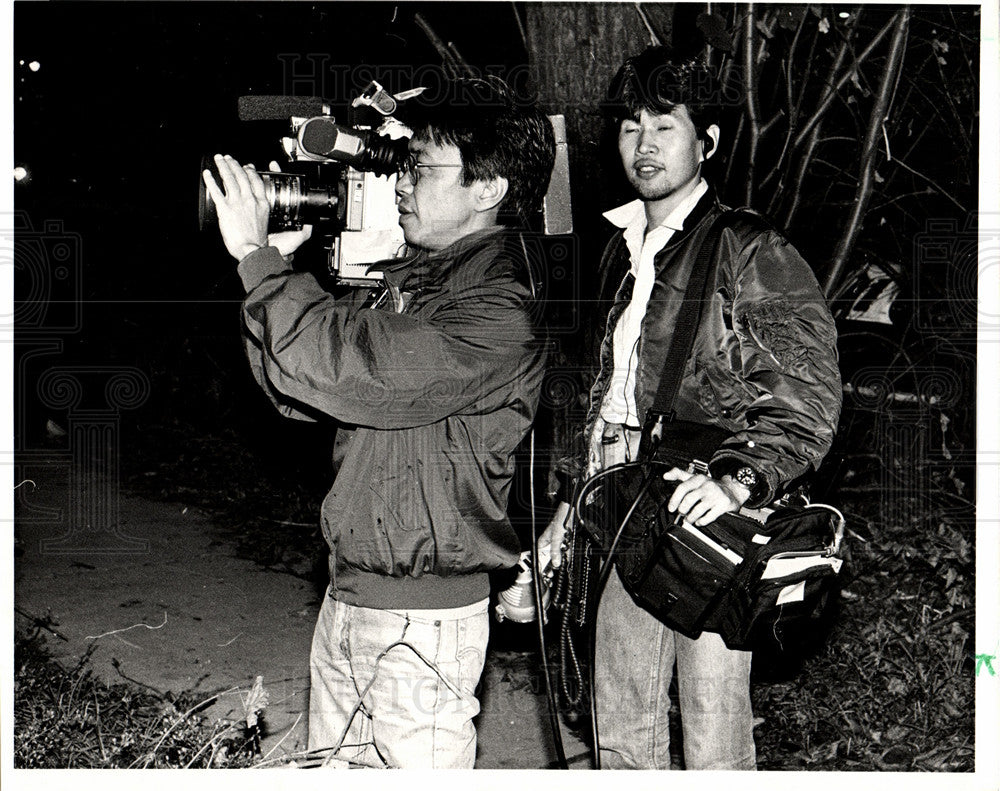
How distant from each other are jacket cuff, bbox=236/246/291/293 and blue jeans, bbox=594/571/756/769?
98cm

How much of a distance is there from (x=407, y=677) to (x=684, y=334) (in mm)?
880

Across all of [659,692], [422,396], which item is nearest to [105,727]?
[659,692]

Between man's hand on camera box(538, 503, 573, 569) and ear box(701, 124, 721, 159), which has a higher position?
ear box(701, 124, 721, 159)

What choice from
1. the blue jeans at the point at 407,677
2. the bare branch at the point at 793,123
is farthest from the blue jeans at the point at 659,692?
the bare branch at the point at 793,123

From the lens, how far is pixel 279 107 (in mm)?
2457

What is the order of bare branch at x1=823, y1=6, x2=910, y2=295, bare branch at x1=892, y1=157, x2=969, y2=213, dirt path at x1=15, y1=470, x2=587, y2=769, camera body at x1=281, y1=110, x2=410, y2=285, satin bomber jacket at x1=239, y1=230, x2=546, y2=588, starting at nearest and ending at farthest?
satin bomber jacket at x1=239, y1=230, x2=546, y2=588 → camera body at x1=281, y1=110, x2=410, y2=285 → dirt path at x1=15, y1=470, x2=587, y2=769 → bare branch at x1=823, y1=6, x2=910, y2=295 → bare branch at x1=892, y1=157, x2=969, y2=213

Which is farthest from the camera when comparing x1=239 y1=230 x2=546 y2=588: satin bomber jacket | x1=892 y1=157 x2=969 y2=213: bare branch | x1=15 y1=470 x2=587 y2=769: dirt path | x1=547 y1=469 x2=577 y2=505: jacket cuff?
x1=892 y1=157 x2=969 y2=213: bare branch

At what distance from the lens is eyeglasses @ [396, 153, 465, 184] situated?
2.21 metres

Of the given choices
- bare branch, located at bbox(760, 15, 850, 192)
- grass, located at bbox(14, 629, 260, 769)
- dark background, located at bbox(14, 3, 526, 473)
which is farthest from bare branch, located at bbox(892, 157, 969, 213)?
grass, located at bbox(14, 629, 260, 769)

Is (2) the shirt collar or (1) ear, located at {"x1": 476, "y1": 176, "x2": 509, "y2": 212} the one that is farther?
(2) the shirt collar

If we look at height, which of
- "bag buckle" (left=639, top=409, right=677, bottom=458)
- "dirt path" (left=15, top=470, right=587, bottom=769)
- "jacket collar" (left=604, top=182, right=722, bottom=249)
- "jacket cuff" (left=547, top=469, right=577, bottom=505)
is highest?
"jacket collar" (left=604, top=182, right=722, bottom=249)

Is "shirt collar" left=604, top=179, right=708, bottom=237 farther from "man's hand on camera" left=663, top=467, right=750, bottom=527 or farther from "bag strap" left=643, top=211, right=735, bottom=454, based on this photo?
"man's hand on camera" left=663, top=467, right=750, bottom=527

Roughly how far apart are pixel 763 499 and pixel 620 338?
498mm

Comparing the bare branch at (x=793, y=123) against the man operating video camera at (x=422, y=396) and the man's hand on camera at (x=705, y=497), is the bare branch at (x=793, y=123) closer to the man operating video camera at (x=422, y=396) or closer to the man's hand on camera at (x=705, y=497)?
the man operating video camera at (x=422, y=396)
